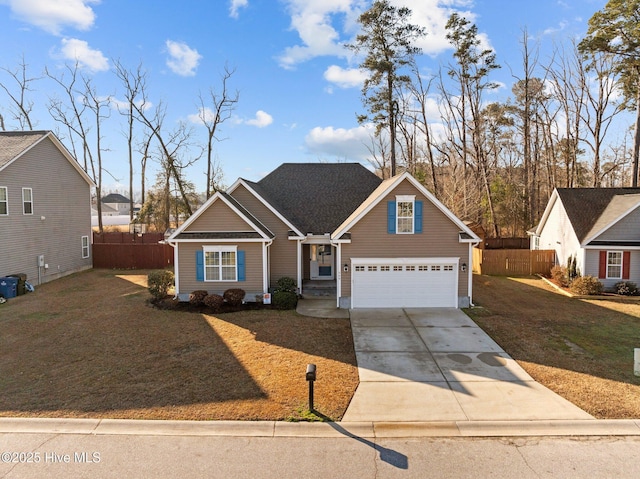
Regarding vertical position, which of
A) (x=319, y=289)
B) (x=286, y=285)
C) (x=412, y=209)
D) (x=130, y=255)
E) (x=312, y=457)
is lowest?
(x=312, y=457)

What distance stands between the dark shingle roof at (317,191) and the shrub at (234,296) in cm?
481

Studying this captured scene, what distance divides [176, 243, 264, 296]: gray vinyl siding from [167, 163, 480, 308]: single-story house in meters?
0.04

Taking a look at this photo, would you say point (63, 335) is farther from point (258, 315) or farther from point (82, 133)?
point (82, 133)

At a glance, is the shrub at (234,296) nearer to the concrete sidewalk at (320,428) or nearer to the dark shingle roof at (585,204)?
the concrete sidewalk at (320,428)

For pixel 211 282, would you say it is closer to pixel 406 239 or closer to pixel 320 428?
pixel 406 239

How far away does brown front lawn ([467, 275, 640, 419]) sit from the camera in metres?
8.75

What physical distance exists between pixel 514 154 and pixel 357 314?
33027 mm

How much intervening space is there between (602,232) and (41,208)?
1179 inches

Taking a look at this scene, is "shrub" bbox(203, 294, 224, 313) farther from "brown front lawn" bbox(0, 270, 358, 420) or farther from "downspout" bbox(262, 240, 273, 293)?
"downspout" bbox(262, 240, 273, 293)

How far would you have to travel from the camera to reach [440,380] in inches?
372

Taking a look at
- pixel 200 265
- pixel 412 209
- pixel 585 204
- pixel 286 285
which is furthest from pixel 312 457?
pixel 585 204

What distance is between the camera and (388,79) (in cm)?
2909

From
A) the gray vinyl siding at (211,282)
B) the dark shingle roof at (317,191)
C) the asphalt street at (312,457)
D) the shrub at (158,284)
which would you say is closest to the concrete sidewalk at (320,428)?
the asphalt street at (312,457)

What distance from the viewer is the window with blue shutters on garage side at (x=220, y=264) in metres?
17.0
